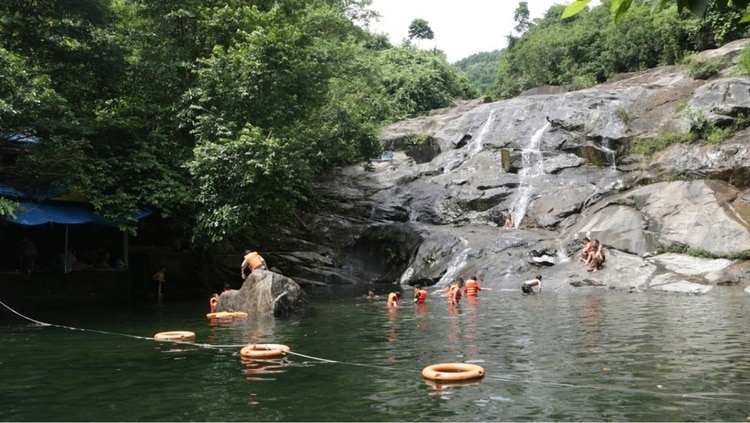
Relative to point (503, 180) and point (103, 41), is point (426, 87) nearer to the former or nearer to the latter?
point (503, 180)

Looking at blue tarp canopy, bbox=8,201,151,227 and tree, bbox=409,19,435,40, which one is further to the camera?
tree, bbox=409,19,435,40

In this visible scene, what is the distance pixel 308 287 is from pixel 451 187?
810cm

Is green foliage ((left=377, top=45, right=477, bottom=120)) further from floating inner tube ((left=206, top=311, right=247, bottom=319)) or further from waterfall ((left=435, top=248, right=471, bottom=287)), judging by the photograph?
floating inner tube ((left=206, top=311, right=247, bottom=319))

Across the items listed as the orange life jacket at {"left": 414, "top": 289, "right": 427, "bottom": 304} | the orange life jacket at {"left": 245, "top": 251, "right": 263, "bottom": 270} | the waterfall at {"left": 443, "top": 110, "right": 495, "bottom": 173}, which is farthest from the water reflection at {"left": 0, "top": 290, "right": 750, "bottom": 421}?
the waterfall at {"left": 443, "top": 110, "right": 495, "bottom": 173}

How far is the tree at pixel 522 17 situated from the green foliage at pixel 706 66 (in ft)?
124

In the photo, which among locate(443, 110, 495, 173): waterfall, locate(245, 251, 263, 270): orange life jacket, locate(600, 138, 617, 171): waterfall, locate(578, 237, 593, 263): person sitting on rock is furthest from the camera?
locate(443, 110, 495, 173): waterfall

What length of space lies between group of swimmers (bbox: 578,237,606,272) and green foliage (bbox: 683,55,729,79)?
13.3 metres

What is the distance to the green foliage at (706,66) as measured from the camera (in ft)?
92.2

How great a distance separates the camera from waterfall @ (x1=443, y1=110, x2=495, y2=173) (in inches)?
1164

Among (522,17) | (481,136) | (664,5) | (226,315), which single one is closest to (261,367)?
(226,315)

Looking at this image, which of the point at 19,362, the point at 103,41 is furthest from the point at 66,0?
the point at 19,362

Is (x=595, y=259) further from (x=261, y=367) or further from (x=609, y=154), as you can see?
(x=261, y=367)

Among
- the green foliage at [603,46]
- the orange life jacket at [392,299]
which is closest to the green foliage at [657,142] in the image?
the green foliage at [603,46]

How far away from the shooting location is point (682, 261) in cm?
1844
